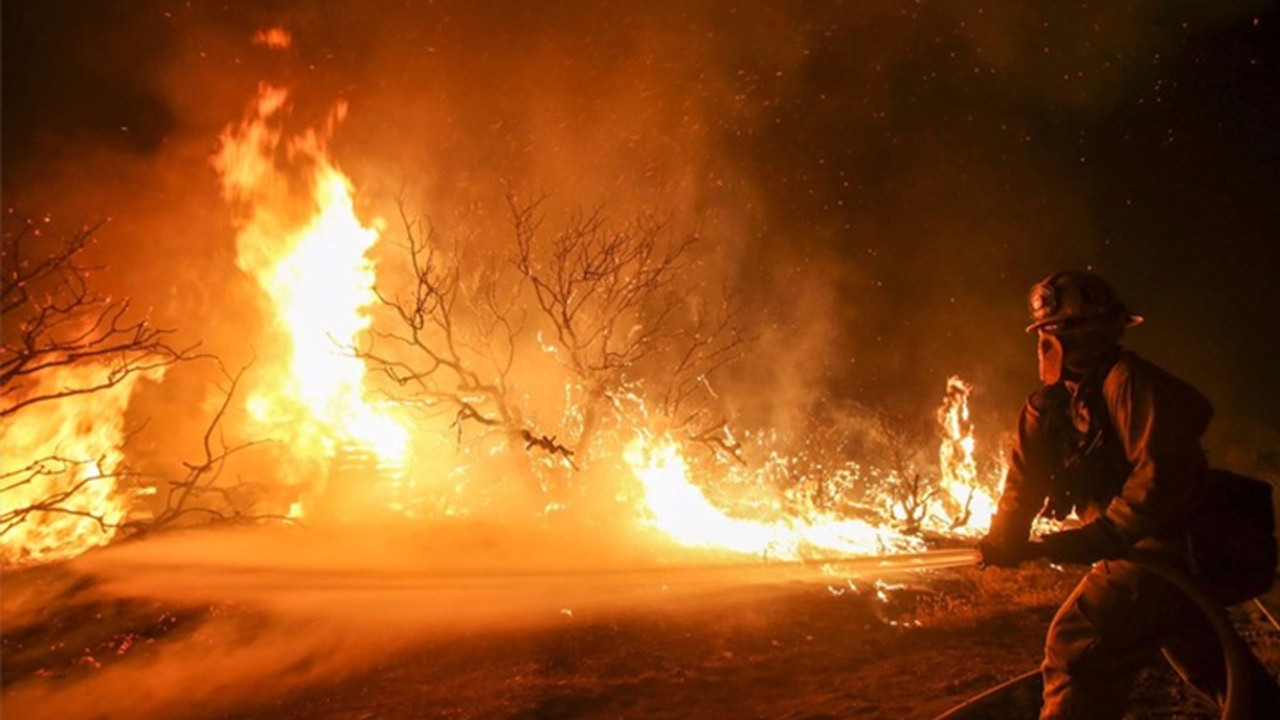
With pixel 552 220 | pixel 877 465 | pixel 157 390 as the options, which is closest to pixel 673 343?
pixel 552 220

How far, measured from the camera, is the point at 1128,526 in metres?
3.10

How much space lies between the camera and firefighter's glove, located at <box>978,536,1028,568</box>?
3574 millimetres

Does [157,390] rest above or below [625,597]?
above

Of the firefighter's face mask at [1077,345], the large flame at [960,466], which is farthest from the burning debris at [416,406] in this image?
the firefighter's face mask at [1077,345]

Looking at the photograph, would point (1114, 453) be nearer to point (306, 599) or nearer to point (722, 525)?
point (306, 599)

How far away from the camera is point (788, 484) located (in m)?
14.1

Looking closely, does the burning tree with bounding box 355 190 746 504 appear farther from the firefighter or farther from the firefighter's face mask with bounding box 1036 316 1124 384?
the firefighter

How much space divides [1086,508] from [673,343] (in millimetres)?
12456

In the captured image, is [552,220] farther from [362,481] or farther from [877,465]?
[877,465]

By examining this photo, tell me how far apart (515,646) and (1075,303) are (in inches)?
197

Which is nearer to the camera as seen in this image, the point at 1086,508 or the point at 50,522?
the point at 1086,508

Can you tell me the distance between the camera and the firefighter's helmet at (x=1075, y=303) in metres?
3.61

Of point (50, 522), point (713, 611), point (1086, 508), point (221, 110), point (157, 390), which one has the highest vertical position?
point (221, 110)

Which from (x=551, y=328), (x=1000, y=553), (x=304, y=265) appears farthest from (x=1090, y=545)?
(x=551, y=328)
